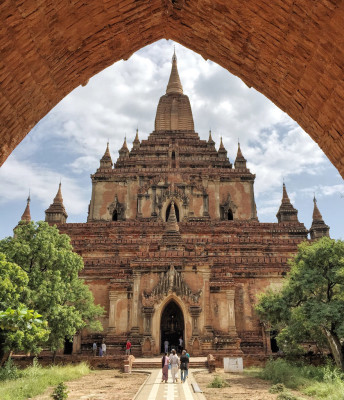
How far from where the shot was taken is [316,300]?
1786 cm

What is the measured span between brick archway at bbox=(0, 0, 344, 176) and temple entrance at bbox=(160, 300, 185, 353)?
821 inches

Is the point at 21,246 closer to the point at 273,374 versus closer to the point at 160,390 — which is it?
the point at 160,390

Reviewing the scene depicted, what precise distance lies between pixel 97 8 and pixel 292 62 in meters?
1.88

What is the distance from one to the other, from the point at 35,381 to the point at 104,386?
2.63m

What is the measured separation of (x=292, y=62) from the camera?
377cm

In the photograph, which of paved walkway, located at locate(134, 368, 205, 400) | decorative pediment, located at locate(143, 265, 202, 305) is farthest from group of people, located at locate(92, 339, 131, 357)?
paved walkway, located at locate(134, 368, 205, 400)

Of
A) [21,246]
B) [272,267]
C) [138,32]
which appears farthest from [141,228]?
[138,32]

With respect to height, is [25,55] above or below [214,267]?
below

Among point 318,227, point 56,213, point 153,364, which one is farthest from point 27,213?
point 318,227

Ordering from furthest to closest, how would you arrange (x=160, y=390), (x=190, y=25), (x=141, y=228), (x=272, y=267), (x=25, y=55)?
(x=141, y=228)
(x=272, y=267)
(x=160, y=390)
(x=190, y=25)
(x=25, y=55)

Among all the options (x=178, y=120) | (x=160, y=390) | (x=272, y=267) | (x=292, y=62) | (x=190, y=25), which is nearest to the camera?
(x=292, y=62)

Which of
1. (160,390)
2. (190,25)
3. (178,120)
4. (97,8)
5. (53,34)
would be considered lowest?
(160,390)

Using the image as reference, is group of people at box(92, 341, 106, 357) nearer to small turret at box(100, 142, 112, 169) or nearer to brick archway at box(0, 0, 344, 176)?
brick archway at box(0, 0, 344, 176)

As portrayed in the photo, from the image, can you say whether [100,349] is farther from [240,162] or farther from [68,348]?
[240,162]
